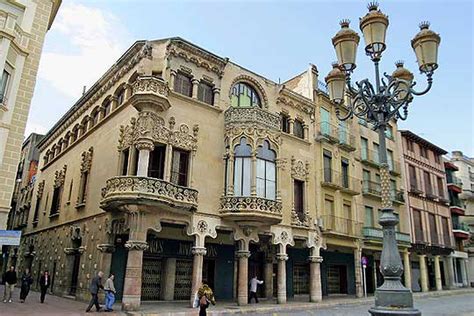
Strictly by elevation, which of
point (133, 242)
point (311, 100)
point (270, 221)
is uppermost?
point (311, 100)

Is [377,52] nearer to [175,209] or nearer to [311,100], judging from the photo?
[175,209]

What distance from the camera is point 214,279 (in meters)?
21.4

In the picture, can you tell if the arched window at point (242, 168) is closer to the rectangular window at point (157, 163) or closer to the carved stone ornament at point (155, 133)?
the carved stone ornament at point (155, 133)

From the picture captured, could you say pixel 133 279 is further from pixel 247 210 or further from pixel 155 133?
pixel 155 133

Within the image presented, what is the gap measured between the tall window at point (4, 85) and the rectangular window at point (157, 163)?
6.49 metres

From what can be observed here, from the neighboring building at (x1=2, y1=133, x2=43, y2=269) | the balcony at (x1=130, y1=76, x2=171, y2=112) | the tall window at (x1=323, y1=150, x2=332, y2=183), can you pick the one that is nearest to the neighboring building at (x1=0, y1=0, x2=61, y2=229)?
the balcony at (x1=130, y1=76, x2=171, y2=112)

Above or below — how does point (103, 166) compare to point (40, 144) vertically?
below

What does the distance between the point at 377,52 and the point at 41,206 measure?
29.0m

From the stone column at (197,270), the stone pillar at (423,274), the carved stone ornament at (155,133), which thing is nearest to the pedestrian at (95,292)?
the stone column at (197,270)

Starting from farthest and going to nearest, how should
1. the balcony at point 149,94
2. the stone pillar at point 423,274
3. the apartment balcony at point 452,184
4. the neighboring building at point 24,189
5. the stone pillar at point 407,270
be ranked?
the apartment balcony at point 452,184
the neighboring building at point 24,189
the stone pillar at point 423,274
the stone pillar at point 407,270
the balcony at point 149,94

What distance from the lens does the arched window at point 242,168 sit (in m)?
19.5

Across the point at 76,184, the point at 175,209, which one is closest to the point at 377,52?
the point at 175,209

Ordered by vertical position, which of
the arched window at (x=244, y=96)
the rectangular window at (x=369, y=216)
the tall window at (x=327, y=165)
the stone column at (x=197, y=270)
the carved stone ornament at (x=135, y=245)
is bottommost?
the stone column at (x=197, y=270)

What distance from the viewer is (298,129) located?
24953 mm
